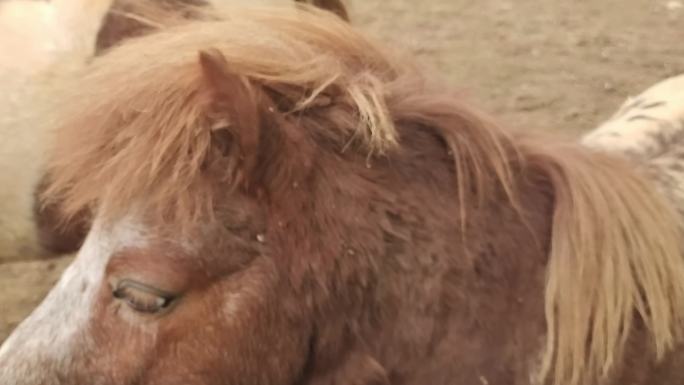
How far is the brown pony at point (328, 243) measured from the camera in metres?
1.07

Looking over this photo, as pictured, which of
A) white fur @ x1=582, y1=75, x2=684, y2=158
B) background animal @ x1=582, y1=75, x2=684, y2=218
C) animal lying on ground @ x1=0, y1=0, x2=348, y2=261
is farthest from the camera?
animal lying on ground @ x1=0, y1=0, x2=348, y2=261

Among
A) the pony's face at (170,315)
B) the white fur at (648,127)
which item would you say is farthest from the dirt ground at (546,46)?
the pony's face at (170,315)

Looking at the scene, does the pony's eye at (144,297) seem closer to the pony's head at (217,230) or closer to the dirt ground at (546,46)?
the pony's head at (217,230)

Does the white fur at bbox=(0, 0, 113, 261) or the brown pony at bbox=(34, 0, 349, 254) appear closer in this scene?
the brown pony at bbox=(34, 0, 349, 254)

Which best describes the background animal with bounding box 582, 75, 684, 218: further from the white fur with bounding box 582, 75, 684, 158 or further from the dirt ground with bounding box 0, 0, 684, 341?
the dirt ground with bounding box 0, 0, 684, 341

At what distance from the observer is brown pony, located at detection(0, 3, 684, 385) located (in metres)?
1.07

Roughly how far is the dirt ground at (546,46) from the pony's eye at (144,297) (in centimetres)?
200

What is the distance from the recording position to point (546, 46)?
144 inches

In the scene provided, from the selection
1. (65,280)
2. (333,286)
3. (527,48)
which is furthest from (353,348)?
(527,48)

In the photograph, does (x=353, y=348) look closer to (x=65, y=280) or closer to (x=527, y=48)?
(x=65, y=280)

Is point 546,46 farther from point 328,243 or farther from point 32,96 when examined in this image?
point 328,243

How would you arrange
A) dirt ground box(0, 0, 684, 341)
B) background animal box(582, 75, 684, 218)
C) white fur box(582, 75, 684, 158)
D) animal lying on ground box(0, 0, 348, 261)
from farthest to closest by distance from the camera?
dirt ground box(0, 0, 684, 341)
animal lying on ground box(0, 0, 348, 261)
white fur box(582, 75, 684, 158)
background animal box(582, 75, 684, 218)

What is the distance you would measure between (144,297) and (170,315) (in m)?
0.03

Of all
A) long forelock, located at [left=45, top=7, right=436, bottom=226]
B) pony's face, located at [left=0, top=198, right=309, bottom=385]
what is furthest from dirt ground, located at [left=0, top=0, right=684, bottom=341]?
pony's face, located at [left=0, top=198, right=309, bottom=385]
